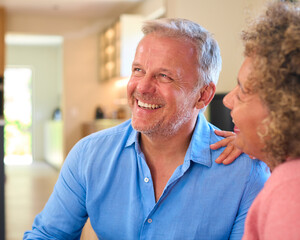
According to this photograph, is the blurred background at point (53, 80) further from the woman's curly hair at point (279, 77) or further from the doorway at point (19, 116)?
the woman's curly hair at point (279, 77)

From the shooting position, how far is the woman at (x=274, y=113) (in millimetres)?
623

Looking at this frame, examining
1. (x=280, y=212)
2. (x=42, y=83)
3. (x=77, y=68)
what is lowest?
(x=42, y=83)

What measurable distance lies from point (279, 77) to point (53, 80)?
397 inches

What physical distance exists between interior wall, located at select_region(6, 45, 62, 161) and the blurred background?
0.08ft

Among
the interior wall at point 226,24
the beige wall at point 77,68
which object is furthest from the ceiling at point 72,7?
the interior wall at point 226,24

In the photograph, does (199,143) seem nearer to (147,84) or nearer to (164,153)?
(164,153)

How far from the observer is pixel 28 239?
1.40 m

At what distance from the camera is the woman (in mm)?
623

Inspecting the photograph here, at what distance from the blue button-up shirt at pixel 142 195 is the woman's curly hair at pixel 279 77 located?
565mm

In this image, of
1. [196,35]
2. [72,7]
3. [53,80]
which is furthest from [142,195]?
[53,80]

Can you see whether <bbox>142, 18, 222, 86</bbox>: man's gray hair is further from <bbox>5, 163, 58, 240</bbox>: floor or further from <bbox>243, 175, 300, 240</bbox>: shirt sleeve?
<bbox>5, 163, 58, 240</bbox>: floor

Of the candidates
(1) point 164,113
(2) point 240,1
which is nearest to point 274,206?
(1) point 164,113

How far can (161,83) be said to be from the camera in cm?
144

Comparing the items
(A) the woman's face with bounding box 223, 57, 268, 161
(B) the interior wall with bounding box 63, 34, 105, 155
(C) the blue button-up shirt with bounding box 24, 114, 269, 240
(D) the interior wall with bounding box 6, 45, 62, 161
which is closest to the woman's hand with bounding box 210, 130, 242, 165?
(C) the blue button-up shirt with bounding box 24, 114, 269, 240
